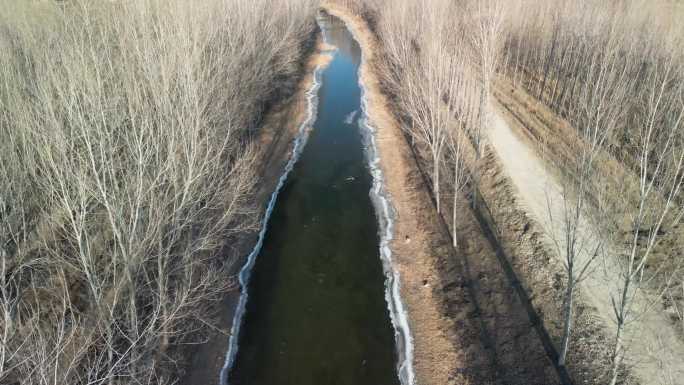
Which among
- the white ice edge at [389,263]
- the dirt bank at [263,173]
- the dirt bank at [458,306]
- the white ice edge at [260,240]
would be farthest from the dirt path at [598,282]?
the dirt bank at [263,173]

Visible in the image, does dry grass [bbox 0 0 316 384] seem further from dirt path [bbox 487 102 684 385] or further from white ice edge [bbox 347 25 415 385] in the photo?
dirt path [bbox 487 102 684 385]

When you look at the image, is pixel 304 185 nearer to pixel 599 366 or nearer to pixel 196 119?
pixel 196 119

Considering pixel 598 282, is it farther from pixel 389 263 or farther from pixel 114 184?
pixel 114 184

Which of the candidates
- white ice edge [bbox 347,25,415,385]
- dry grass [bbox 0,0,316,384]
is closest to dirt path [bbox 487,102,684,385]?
white ice edge [bbox 347,25,415,385]

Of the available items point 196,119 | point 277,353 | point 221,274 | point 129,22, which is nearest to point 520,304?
point 277,353

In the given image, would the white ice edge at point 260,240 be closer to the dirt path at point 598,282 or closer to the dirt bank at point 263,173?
the dirt bank at point 263,173

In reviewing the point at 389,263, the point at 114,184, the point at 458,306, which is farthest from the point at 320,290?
the point at 114,184
